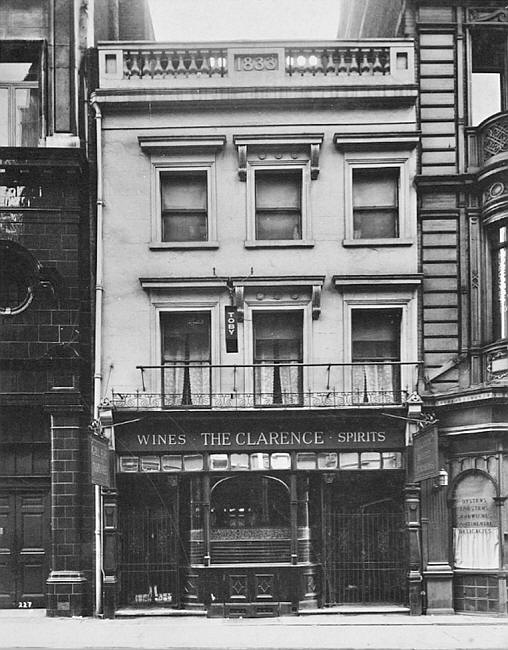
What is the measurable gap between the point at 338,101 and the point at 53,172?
6.11m

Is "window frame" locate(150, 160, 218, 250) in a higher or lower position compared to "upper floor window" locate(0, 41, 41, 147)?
lower

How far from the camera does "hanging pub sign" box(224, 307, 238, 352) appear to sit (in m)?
19.9

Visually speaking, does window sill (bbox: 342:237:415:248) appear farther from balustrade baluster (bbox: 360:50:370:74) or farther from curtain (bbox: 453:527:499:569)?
curtain (bbox: 453:527:499:569)

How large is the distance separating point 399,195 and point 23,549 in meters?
10.6

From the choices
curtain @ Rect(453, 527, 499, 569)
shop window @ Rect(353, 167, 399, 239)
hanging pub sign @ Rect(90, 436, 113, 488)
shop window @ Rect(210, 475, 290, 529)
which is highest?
shop window @ Rect(353, 167, 399, 239)

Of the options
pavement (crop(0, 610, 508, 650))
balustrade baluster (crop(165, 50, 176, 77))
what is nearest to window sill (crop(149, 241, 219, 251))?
balustrade baluster (crop(165, 50, 176, 77))

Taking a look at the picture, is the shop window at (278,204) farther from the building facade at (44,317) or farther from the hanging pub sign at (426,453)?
the hanging pub sign at (426,453)

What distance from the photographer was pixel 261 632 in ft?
56.9

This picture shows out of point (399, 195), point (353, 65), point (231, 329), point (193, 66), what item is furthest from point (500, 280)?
point (193, 66)

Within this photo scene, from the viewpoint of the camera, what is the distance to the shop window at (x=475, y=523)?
18719 mm

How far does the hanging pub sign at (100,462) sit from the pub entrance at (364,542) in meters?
4.48

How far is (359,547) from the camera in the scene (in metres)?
19.9

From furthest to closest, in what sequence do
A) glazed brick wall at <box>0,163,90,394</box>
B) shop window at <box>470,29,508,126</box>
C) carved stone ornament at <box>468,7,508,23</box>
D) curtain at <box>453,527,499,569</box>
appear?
shop window at <box>470,29,508,126</box> < carved stone ornament at <box>468,7,508,23</box> < glazed brick wall at <box>0,163,90,394</box> < curtain at <box>453,527,499,569</box>

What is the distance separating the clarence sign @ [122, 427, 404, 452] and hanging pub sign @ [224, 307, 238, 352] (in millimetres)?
1707
